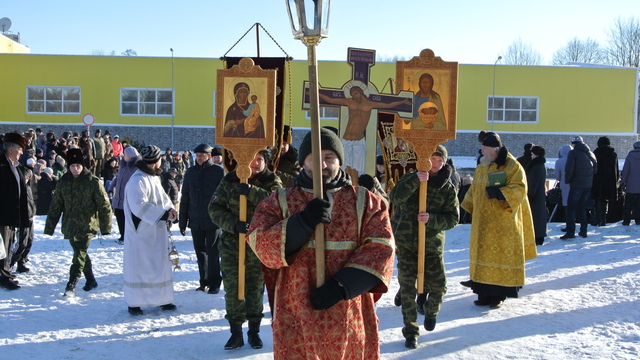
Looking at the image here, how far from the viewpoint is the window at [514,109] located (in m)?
29.8

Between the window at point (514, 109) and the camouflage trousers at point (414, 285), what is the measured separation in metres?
25.7

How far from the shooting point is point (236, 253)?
5277 mm

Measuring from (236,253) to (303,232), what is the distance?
248 cm

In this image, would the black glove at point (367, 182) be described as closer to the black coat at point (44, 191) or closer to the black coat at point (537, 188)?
the black coat at point (537, 188)

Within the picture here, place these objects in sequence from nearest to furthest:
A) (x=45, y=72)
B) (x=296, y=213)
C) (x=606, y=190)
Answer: (x=296, y=213) → (x=606, y=190) → (x=45, y=72)

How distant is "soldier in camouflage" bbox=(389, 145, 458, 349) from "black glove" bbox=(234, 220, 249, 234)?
1.38 meters

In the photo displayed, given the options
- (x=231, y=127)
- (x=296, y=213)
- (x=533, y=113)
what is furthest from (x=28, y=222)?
(x=533, y=113)

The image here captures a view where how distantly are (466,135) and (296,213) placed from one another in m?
27.5

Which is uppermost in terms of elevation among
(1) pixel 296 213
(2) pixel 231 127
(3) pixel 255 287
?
(2) pixel 231 127

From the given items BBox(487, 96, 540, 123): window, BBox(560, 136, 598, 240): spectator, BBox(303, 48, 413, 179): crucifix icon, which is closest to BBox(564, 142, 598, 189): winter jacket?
BBox(560, 136, 598, 240): spectator

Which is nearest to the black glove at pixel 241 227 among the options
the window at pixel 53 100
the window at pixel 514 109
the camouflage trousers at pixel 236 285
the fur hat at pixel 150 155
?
the camouflage trousers at pixel 236 285

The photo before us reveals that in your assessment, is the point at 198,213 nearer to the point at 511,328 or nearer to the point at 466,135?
the point at 511,328

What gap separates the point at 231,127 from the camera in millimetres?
5426

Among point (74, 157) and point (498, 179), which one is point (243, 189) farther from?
point (74, 157)
